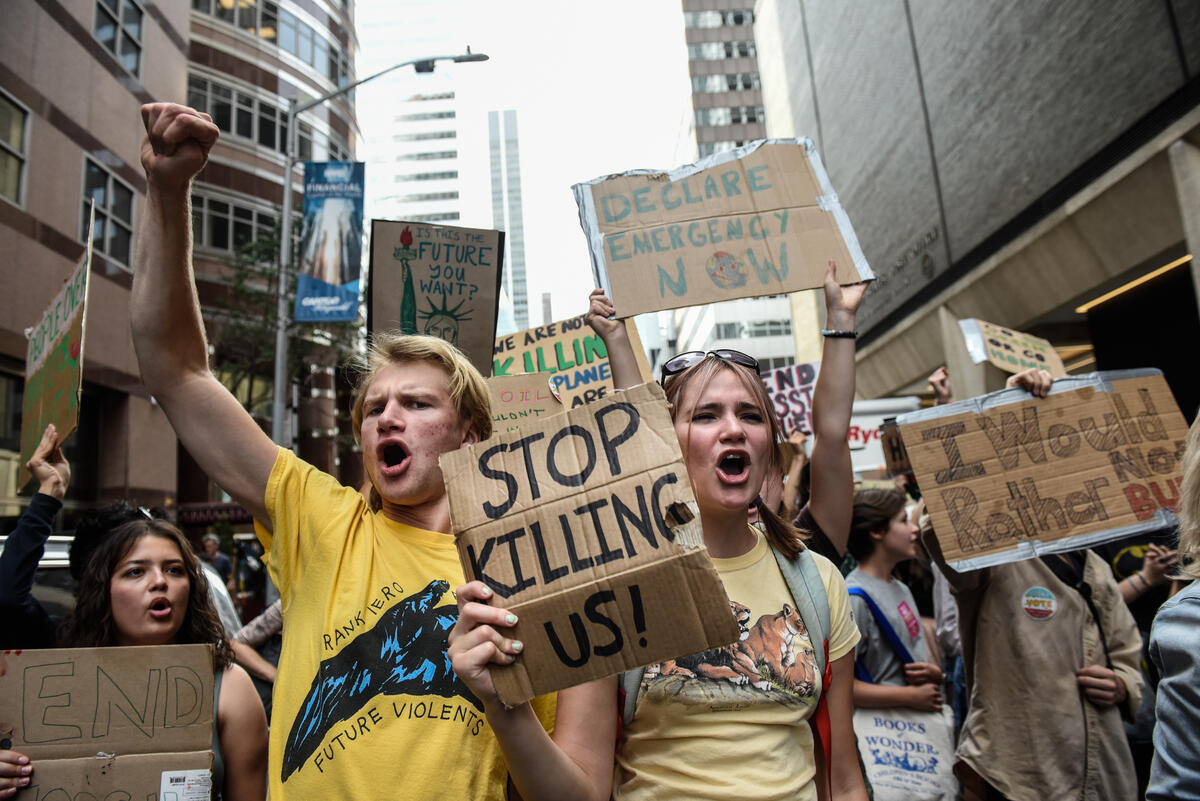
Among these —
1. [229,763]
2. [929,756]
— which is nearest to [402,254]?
[229,763]

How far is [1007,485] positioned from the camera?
3408 millimetres

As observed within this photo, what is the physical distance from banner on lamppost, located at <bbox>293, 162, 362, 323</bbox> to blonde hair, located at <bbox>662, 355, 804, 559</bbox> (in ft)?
38.9

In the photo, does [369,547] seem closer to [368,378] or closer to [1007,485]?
[368,378]

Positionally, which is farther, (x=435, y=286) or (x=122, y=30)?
(x=122, y=30)

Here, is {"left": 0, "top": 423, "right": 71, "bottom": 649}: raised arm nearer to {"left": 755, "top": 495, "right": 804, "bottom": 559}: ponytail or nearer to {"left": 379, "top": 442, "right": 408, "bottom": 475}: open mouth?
{"left": 379, "top": 442, "right": 408, "bottom": 475}: open mouth

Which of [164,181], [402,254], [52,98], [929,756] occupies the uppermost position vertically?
[52,98]

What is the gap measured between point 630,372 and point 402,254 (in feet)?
5.89

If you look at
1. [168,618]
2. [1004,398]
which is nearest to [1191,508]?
[1004,398]

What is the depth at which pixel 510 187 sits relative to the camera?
18700cm

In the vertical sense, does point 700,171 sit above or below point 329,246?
below

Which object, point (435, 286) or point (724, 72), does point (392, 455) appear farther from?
point (724, 72)

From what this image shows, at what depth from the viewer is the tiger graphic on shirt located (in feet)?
6.38

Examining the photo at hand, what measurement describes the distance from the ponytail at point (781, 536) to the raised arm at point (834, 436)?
739 mm

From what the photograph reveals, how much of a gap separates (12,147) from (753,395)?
14.2 m
